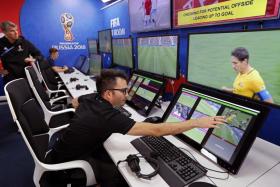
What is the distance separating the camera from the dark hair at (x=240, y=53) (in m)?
1.25

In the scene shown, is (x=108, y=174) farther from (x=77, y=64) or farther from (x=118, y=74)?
(x=77, y=64)

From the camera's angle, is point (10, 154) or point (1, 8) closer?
point (10, 154)

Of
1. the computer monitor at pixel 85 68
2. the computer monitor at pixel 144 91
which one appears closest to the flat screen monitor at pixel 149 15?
the computer monitor at pixel 144 91

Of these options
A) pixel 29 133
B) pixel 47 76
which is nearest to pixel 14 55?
pixel 47 76

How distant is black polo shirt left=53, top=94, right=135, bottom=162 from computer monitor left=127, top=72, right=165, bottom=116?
1.95 ft

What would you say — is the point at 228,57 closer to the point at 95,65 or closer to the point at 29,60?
the point at 95,65

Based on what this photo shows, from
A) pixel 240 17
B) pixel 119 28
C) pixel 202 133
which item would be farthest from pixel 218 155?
pixel 119 28

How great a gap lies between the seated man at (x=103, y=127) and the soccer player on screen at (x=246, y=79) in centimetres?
26

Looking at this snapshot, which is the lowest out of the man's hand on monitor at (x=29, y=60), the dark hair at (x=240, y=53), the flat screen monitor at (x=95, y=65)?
the flat screen monitor at (x=95, y=65)

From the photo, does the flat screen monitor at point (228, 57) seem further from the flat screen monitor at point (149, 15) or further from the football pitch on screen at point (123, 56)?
the football pitch on screen at point (123, 56)

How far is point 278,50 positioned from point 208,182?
72 centimetres

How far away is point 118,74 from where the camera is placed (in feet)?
4.82

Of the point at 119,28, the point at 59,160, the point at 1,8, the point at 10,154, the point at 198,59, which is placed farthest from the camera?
the point at 1,8

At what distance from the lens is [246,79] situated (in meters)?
1.27
